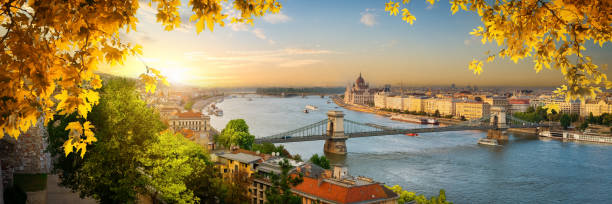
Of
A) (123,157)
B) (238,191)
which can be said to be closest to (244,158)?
(238,191)

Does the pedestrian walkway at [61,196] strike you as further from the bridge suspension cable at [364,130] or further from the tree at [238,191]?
the bridge suspension cable at [364,130]

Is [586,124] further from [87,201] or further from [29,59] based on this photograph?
[29,59]

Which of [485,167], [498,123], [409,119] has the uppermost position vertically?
[498,123]

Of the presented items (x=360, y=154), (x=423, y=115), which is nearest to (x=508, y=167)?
(x=360, y=154)

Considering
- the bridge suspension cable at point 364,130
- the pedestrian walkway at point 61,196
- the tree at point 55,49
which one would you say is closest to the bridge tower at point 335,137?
the bridge suspension cable at point 364,130

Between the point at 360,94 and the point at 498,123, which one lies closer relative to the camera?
the point at 498,123

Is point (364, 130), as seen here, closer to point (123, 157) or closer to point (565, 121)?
point (565, 121)

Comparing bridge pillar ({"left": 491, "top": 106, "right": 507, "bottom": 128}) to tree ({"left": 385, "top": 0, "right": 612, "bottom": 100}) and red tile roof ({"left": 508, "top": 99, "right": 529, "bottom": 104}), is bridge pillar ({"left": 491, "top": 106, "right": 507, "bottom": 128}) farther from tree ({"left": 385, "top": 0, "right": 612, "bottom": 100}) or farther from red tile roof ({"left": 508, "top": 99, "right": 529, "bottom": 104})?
tree ({"left": 385, "top": 0, "right": 612, "bottom": 100})
